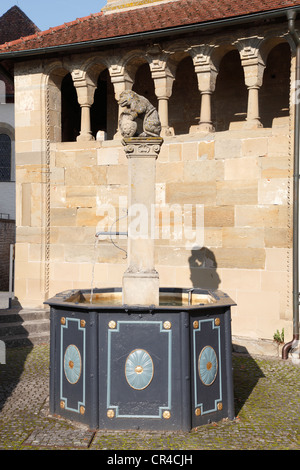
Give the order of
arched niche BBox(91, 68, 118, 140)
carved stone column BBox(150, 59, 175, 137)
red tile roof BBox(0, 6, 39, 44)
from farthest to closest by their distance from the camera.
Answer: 1. red tile roof BBox(0, 6, 39, 44)
2. arched niche BBox(91, 68, 118, 140)
3. carved stone column BBox(150, 59, 175, 137)

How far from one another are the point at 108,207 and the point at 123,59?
299cm

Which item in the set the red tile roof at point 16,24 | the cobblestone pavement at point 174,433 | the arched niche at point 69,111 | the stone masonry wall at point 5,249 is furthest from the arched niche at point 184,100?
the red tile roof at point 16,24

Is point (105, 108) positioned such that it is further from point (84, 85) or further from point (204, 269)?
point (204, 269)

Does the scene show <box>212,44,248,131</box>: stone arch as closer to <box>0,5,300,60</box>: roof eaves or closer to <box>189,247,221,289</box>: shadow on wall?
<box>0,5,300,60</box>: roof eaves

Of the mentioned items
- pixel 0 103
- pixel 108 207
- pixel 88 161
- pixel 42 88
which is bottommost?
pixel 108 207

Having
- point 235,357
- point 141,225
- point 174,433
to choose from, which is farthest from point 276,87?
point 174,433

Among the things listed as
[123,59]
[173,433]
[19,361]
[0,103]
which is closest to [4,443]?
[173,433]

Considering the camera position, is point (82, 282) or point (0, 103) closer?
point (82, 282)

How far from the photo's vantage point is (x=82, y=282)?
41.0 feet

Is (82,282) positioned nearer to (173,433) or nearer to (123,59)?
(123,59)

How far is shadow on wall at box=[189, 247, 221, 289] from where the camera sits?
11.3m

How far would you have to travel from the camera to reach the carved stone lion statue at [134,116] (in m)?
7.26

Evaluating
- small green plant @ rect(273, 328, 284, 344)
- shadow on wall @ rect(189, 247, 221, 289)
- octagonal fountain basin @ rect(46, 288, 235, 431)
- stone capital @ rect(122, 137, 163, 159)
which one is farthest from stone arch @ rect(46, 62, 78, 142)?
octagonal fountain basin @ rect(46, 288, 235, 431)

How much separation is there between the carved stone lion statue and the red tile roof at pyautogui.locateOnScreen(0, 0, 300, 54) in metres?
4.23
